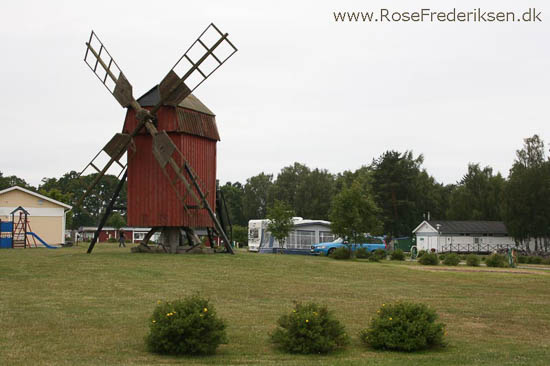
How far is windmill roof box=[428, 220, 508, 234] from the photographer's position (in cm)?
5737

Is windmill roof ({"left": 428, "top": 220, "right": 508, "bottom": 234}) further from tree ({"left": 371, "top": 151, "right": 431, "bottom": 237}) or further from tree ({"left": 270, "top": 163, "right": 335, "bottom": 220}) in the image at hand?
tree ({"left": 270, "top": 163, "right": 335, "bottom": 220})

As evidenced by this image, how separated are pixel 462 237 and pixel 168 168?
37165mm

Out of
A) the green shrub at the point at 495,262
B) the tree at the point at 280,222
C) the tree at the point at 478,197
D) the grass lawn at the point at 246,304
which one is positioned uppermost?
the tree at the point at 478,197

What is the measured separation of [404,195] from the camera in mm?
75625

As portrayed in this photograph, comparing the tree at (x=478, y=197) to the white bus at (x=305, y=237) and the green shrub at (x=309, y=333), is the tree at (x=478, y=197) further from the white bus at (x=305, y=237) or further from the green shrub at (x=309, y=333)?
the green shrub at (x=309, y=333)

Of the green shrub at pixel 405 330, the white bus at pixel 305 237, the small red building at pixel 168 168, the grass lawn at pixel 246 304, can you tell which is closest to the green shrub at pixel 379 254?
the white bus at pixel 305 237

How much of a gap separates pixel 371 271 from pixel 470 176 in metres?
68.1

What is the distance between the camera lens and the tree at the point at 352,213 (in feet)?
117

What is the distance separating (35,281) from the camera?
56.2 ft

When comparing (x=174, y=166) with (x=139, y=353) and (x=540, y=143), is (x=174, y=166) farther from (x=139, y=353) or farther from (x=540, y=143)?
(x=540, y=143)

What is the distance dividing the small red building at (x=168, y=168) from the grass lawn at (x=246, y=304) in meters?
4.66

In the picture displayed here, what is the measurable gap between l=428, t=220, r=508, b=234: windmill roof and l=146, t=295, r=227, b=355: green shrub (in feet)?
164

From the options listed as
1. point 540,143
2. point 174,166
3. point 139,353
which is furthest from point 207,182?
point 540,143

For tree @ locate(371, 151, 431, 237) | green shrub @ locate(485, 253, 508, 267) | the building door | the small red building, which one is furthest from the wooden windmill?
tree @ locate(371, 151, 431, 237)
